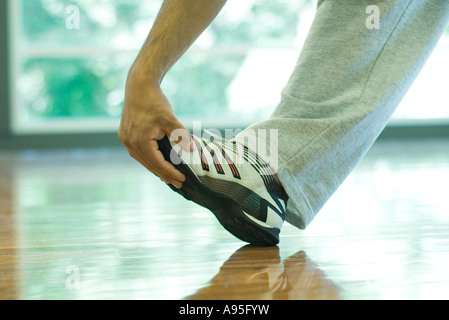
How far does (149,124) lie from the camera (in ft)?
2.48

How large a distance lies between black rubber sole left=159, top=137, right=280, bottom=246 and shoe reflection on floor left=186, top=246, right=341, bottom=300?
0.11 feet

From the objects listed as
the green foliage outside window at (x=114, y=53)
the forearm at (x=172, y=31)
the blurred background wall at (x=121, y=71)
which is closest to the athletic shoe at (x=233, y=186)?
the forearm at (x=172, y=31)

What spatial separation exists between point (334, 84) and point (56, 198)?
944mm

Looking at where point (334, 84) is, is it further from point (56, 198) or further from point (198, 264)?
point (56, 198)

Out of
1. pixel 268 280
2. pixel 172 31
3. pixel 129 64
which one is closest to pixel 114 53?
pixel 129 64

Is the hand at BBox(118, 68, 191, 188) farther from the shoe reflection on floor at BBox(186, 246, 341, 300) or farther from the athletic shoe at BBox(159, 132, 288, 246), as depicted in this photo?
the shoe reflection on floor at BBox(186, 246, 341, 300)

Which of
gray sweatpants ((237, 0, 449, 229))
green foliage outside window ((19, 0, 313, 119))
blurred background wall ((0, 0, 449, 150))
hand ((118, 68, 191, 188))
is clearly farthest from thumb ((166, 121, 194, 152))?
green foliage outside window ((19, 0, 313, 119))

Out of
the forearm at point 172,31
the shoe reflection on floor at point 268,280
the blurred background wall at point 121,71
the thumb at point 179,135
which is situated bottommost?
the shoe reflection on floor at point 268,280

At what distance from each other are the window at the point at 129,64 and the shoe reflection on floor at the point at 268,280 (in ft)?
10.8

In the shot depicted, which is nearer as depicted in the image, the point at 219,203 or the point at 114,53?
the point at 219,203

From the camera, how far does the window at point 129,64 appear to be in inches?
156

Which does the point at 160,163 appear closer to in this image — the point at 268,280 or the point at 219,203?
the point at 219,203

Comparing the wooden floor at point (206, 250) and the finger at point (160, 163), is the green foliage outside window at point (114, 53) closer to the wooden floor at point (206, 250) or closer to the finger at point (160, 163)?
the wooden floor at point (206, 250)

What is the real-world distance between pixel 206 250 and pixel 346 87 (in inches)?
12.0
